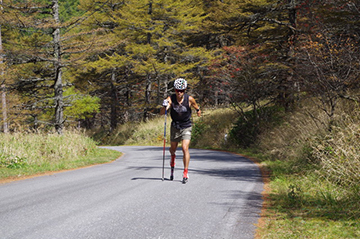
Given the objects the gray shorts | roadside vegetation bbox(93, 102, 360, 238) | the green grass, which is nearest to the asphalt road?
roadside vegetation bbox(93, 102, 360, 238)

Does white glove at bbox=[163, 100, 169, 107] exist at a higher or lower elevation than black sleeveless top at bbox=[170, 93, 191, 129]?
higher

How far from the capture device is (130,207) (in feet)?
18.9

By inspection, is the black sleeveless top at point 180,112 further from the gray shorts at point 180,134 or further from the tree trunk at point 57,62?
the tree trunk at point 57,62

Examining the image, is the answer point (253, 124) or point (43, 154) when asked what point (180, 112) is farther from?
point (253, 124)

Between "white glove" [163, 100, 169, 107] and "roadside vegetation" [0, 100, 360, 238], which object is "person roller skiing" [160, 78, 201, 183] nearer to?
"white glove" [163, 100, 169, 107]

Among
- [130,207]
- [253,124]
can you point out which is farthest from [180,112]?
[253,124]

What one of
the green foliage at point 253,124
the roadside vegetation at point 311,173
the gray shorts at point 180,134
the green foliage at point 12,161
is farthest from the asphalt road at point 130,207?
the green foliage at point 253,124

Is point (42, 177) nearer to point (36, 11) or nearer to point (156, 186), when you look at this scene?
point (156, 186)

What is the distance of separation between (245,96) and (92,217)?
15.1 m

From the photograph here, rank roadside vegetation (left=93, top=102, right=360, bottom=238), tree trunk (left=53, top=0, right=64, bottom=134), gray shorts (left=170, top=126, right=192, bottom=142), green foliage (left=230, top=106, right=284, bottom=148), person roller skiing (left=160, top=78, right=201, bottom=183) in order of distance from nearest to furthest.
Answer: roadside vegetation (left=93, top=102, right=360, bottom=238)
person roller skiing (left=160, top=78, right=201, bottom=183)
gray shorts (left=170, top=126, right=192, bottom=142)
tree trunk (left=53, top=0, right=64, bottom=134)
green foliage (left=230, top=106, right=284, bottom=148)

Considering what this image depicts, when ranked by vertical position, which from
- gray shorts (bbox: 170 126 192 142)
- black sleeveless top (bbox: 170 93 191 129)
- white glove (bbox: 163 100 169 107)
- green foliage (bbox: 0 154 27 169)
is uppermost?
white glove (bbox: 163 100 169 107)

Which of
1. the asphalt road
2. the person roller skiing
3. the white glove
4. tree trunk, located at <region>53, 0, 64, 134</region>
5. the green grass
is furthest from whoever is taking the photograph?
tree trunk, located at <region>53, 0, 64, 134</region>

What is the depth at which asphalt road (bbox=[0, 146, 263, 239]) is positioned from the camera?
449 centimetres

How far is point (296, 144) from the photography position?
37.1ft
